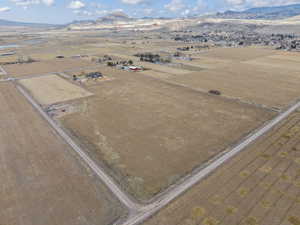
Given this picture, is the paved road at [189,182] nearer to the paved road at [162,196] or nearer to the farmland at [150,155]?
the paved road at [162,196]

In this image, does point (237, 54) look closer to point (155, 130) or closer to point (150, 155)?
point (155, 130)

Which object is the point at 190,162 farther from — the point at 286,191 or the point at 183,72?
the point at 183,72

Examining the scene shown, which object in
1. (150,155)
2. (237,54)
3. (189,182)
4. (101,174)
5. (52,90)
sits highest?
(237,54)

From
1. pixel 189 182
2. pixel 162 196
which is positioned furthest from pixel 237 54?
pixel 162 196

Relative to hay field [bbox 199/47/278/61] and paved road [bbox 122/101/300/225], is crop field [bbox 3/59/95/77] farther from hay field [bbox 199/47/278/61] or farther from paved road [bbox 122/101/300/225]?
paved road [bbox 122/101/300/225]

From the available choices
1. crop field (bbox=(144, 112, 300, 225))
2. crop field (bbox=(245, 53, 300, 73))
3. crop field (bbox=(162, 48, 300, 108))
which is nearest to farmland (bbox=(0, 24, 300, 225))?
crop field (bbox=(144, 112, 300, 225))

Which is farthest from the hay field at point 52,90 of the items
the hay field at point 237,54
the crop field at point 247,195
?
the hay field at point 237,54

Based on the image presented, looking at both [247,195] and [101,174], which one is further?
[101,174]

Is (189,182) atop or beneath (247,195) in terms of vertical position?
atop
